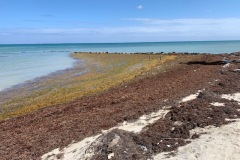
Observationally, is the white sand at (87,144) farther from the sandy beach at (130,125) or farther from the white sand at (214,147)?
the white sand at (214,147)

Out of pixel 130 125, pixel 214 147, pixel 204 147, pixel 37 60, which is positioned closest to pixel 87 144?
pixel 130 125

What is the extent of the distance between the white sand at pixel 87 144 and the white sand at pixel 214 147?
5.55ft

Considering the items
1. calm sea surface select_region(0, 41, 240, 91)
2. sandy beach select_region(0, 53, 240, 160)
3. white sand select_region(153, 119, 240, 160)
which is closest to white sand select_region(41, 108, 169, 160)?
sandy beach select_region(0, 53, 240, 160)

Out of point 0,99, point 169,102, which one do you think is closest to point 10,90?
point 0,99

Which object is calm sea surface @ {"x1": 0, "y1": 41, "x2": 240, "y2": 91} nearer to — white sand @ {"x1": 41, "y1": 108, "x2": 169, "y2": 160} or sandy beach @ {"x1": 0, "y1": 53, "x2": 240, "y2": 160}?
sandy beach @ {"x1": 0, "y1": 53, "x2": 240, "y2": 160}

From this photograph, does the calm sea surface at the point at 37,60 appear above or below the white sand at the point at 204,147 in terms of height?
below

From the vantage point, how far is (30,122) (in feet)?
32.7

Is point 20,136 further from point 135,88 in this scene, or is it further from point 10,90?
point 10,90

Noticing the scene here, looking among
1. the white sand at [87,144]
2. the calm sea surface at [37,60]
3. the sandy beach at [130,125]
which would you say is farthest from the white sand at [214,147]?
the calm sea surface at [37,60]

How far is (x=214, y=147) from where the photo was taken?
242 inches

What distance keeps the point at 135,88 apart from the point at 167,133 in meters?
7.53

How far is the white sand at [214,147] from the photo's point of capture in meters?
5.76

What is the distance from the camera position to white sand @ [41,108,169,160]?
6.29 m

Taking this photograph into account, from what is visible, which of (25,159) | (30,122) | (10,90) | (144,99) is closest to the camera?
(25,159)
